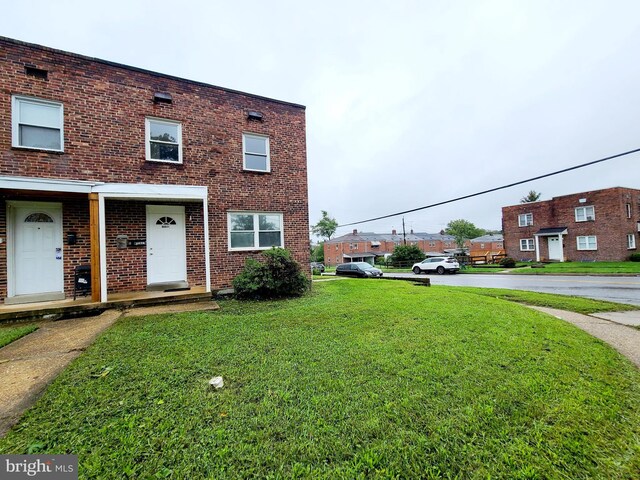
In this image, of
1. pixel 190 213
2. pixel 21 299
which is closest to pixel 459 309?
pixel 190 213

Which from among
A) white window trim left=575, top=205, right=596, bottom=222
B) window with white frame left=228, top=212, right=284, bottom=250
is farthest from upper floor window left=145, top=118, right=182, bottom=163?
white window trim left=575, top=205, right=596, bottom=222

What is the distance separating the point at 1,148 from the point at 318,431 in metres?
9.70

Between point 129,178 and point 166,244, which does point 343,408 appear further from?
point 129,178

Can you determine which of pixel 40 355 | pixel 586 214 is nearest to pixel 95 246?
pixel 40 355

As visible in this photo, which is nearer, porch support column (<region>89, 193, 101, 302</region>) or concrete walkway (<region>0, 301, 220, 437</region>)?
concrete walkway (<region>0, 301, 220, 437</region>)

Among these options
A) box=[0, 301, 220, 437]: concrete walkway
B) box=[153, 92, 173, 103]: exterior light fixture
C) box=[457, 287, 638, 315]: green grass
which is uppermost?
box=[153, 92, 173, 103]: exterior light fixture

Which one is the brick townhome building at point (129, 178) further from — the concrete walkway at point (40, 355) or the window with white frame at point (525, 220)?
the window with white frame at point (525, 220)

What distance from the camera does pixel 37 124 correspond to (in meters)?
7.14

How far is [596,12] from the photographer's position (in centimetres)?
1148

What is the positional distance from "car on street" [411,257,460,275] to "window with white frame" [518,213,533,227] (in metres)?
10.4

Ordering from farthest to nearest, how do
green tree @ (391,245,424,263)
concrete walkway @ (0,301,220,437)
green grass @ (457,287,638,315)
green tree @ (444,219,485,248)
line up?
green tree @ (444,219,485,248) → green tree @ (391,245,424,263) → green grass @ (457,287,638,315) → concrete walkway @ (0,301,220,437)

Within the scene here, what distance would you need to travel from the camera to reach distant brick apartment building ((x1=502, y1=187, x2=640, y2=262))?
23.6 m

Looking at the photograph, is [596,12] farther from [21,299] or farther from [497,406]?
[21,299]

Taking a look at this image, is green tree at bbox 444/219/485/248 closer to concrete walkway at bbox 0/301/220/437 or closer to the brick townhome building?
the brick townhome building
